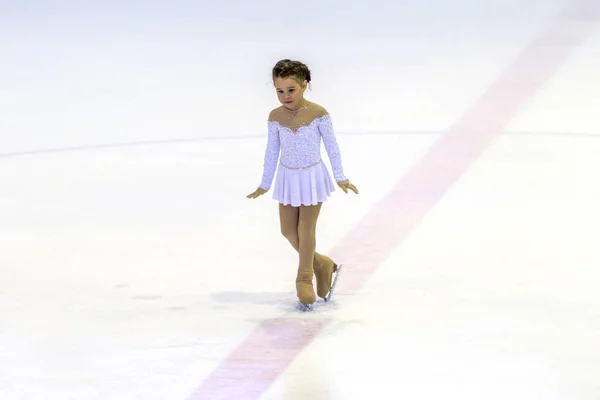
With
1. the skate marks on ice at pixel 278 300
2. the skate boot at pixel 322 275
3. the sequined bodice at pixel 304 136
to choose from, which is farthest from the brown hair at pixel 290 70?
the skate marks on ice at pixel 278 300

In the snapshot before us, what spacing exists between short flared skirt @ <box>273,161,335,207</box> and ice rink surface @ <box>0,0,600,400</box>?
0.43 m

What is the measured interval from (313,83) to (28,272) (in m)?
4.34

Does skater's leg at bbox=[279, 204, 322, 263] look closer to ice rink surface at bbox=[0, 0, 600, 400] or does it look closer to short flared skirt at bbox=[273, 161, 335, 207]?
short flared skirt at bbox=[273, 161, 335, 207]

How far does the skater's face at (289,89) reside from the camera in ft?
15.6

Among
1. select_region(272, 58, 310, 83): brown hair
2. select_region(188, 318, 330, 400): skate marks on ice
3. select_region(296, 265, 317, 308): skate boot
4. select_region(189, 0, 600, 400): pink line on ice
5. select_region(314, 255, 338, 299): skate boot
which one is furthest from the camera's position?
select_region(314, 255, 338, 299): skate boot

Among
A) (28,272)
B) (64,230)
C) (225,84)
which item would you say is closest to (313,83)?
(225,84)

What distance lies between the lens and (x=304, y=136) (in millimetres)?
4832

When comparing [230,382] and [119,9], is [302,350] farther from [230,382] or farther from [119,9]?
[119,9]

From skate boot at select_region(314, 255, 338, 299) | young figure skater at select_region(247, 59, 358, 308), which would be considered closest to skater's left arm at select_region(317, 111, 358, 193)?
young figure skater at select_region(247, 59, 358, 308)

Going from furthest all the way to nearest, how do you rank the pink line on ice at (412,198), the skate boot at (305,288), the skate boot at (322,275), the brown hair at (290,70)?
the skate boot at (322,275) → the skate boot at (305,288) → the brown hair at (290,70) → the pink line on ice at (412,198)

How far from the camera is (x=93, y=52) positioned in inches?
413

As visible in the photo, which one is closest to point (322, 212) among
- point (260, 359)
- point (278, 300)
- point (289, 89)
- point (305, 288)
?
point (278, 300)

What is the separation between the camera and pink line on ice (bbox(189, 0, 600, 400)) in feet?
14.2

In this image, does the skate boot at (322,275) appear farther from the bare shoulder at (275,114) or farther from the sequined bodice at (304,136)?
the bare shoulder at (275,114)
